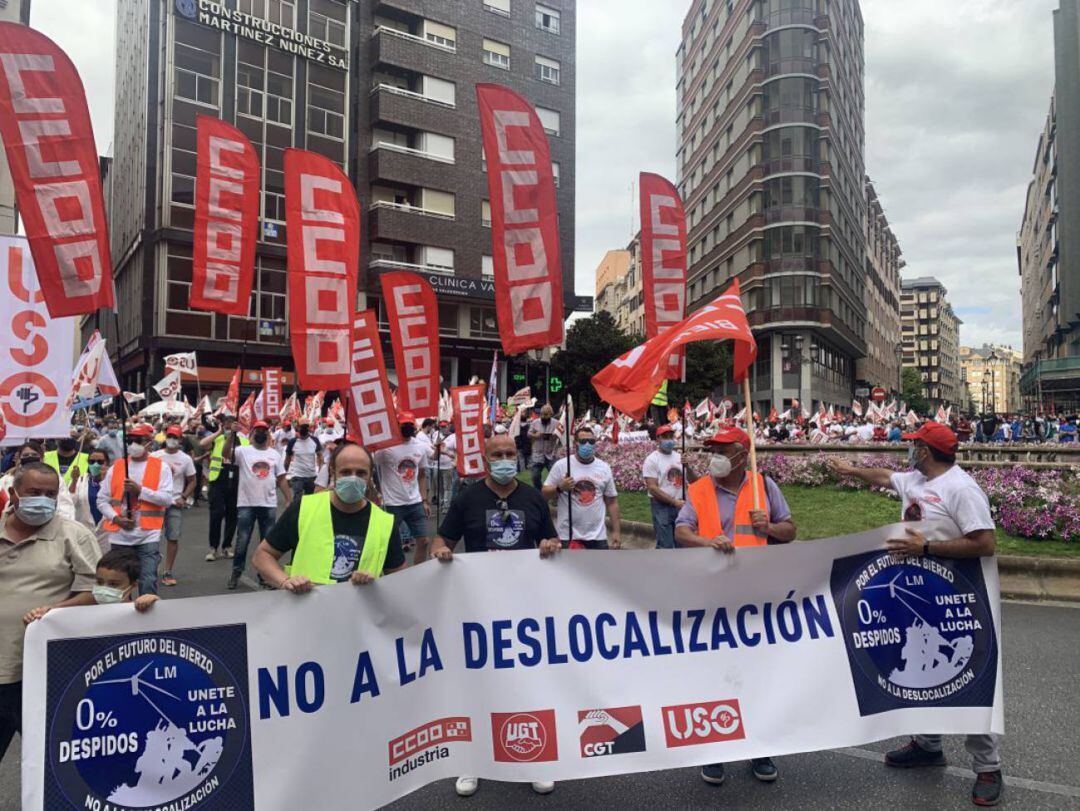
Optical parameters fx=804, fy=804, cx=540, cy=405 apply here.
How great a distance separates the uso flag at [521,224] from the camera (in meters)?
6.70

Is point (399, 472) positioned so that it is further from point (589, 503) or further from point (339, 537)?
point (339, 537)

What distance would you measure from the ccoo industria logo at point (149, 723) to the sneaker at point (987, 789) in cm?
321

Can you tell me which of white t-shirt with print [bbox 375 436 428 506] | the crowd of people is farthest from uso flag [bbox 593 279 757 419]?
white t-shirt with print [bbox 375 436 428 506]

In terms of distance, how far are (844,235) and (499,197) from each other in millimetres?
60060

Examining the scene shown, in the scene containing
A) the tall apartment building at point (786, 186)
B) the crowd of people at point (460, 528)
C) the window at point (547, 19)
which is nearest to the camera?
the crowd of people at point (460, 528)

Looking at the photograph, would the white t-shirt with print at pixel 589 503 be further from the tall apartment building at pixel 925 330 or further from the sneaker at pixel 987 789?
the tall apartment building at pixel 925 330

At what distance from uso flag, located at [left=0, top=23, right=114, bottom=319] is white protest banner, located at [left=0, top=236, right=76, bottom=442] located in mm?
2106

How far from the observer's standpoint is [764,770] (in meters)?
3.94

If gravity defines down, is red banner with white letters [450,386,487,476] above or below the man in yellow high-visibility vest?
above

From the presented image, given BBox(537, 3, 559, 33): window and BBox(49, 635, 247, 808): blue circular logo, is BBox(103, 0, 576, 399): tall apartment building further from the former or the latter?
BBox(49, 635, 247, 808): blue circular logo

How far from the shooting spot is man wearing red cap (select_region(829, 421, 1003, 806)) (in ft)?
13.0

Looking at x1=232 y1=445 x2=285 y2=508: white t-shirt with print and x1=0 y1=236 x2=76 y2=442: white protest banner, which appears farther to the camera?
x1=232 y1=445 x2=285 y2=508: white t-shirt with print

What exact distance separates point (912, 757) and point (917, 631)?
0.65 meters

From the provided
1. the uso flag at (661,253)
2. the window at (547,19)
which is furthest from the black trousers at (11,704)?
the window at (547,19)
